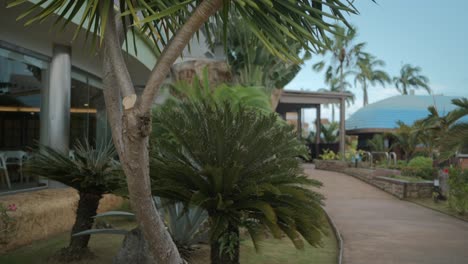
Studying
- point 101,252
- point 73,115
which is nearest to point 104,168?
point 101,252

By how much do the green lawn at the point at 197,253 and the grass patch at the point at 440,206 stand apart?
551 cm

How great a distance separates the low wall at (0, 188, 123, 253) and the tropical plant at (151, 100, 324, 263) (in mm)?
3207

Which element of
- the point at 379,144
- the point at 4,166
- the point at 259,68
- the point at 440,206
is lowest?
the point at 440,206

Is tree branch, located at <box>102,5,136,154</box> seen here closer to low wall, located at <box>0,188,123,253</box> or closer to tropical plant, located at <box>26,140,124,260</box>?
tropical plant, located at <box>26,140,124,260</box>

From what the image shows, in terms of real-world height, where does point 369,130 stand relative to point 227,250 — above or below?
above

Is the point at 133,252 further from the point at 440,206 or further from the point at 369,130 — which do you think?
the point at 369,130

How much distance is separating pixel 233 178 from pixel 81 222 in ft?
8.86

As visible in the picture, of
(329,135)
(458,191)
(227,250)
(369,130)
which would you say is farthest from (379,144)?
(227,250)

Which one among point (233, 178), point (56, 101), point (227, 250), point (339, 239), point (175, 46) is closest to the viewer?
point (175, 46)

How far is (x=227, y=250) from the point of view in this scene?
4973 mm

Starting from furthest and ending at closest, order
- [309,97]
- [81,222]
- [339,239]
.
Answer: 1. [309,97]
2. [339,239]
3. [81,222]

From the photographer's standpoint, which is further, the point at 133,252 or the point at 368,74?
the point at 368,74

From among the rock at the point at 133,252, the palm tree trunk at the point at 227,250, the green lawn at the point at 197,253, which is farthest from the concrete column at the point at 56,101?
the palm tree trunk at the point at 227,250

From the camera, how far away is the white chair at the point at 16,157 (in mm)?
9926
